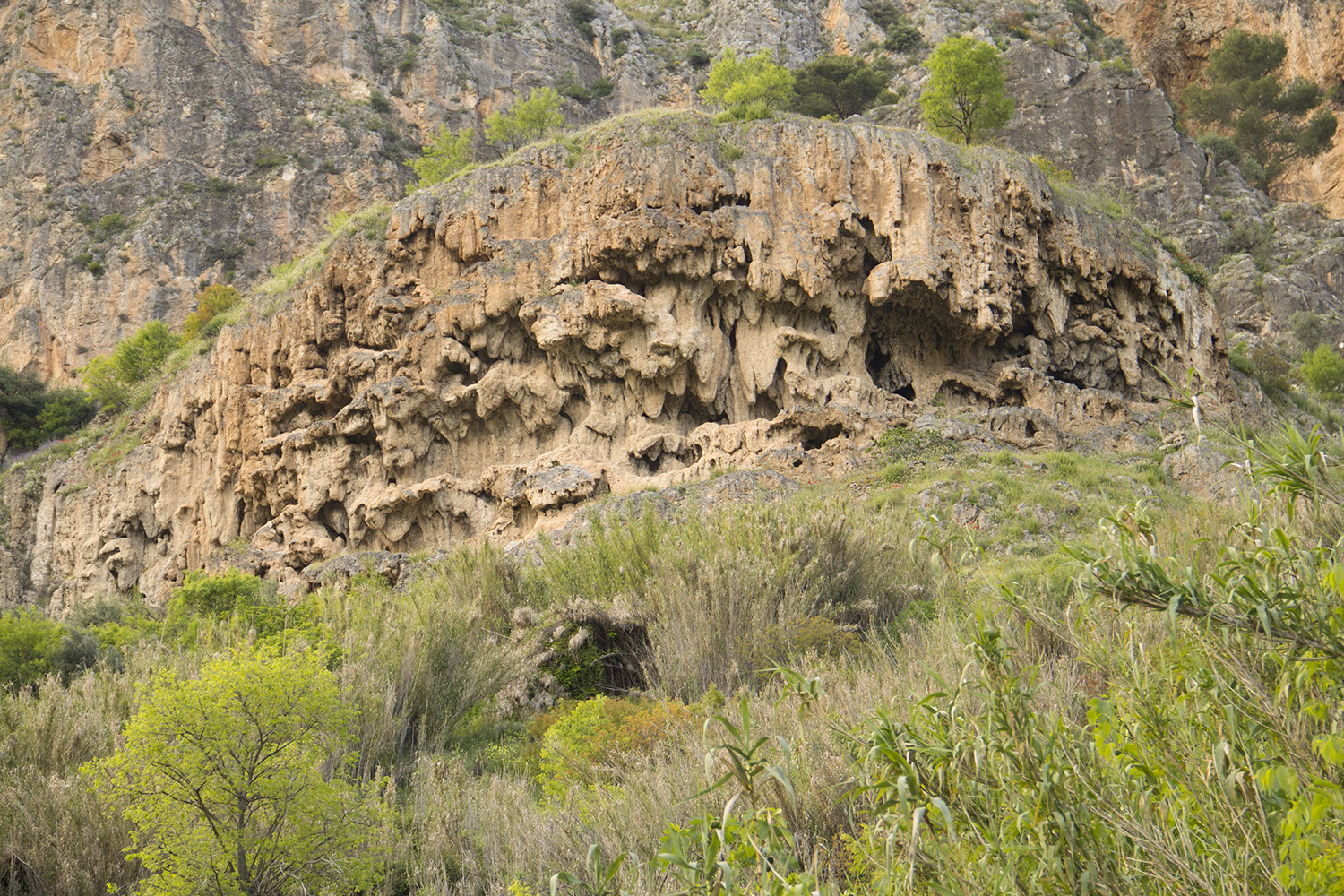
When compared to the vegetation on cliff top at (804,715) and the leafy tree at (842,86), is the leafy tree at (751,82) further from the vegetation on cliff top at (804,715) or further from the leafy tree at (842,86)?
the vegetation on cliff top at (804,715)

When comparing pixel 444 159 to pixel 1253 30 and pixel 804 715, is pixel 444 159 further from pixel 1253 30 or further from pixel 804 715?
pixel 1253 30

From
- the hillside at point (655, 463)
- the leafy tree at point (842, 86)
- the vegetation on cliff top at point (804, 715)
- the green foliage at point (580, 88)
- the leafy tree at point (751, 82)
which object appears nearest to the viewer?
the vegetation on cliff top at point (804, 715)

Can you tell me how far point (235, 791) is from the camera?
10.4 feet

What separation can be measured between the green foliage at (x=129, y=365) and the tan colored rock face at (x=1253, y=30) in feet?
155

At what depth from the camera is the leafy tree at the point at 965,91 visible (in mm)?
27125

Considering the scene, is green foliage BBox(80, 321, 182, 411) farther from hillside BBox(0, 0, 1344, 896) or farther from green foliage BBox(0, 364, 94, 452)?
green foliage BBox(0, 364, 94, 452)

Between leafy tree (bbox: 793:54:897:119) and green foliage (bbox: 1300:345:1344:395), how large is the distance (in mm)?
22001

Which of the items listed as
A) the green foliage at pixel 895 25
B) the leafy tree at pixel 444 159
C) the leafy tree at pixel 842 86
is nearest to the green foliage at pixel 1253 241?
the leafy tree at pixel 842 86

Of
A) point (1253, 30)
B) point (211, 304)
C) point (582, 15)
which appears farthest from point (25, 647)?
point (1253, 30)

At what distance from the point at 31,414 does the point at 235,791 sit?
35236 mm

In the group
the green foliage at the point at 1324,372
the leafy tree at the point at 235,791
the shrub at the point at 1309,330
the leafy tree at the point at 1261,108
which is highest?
the leafy tree at the point at 1261,108

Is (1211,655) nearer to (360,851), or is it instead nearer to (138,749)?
(360,851)

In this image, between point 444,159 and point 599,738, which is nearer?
point 599,738

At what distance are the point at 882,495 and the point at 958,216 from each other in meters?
7.62
